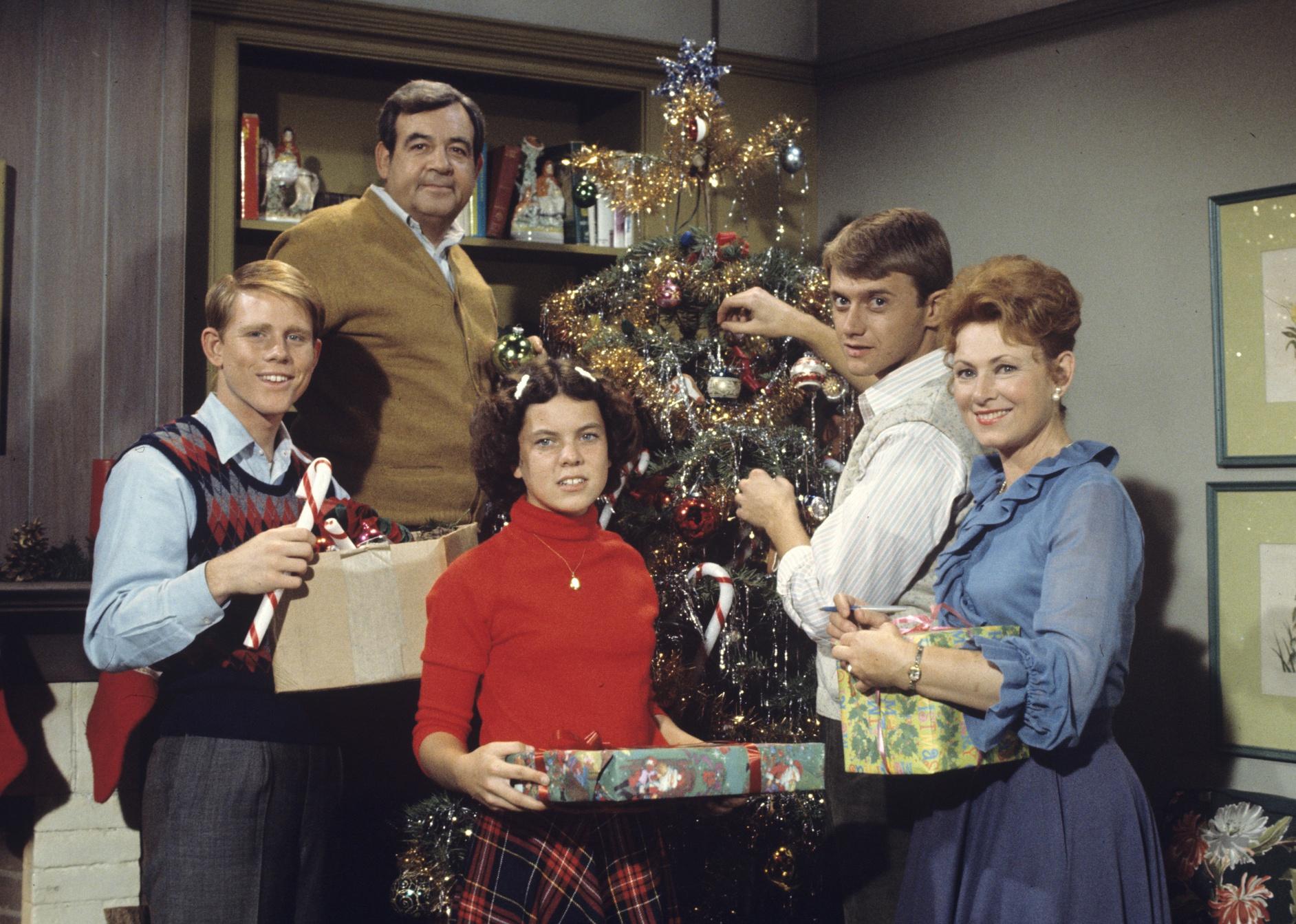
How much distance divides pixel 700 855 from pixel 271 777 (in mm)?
1208

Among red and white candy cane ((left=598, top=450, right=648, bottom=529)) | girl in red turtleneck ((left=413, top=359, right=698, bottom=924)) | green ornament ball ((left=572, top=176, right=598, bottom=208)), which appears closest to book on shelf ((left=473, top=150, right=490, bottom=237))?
green ornament ball ((left=572, top=176, right=598, bottom=208))

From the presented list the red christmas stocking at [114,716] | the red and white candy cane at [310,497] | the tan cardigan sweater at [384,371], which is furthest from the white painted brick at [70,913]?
Result: the red and white candy cane at [310,497]

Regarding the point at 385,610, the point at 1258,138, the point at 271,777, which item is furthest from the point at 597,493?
the point at 1258,138

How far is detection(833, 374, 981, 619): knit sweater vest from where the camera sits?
212 centimetres

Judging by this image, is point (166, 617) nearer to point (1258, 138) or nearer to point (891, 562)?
point (891, 562)

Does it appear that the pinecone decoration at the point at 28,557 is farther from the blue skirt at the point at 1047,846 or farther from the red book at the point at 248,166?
the blue skirt at the point at 1047,846

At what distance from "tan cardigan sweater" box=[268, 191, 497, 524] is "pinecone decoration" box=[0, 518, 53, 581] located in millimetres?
773

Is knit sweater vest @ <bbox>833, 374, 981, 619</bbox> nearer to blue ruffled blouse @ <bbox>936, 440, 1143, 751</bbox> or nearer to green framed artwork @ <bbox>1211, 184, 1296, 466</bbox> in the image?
blue ruffled blouse @ <bbox>936, 440, 1143, 751</bbox>

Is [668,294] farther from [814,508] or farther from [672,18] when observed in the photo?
[672,18]

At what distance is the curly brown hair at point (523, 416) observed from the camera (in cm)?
207

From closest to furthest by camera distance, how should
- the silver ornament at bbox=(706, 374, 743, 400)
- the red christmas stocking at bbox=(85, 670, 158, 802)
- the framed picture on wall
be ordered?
the red christmas stocking at bbox=(85, 670, 158, 802) → the silver ornament at bbox=(706, 374, 743, 400) → the framed picture on wall

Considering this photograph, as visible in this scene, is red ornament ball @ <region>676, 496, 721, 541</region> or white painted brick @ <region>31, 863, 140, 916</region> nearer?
red ornament ball @ <region>676, 496, 721, 541</region>

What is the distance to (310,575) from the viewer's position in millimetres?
1941

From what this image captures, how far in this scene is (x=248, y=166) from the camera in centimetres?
359
